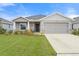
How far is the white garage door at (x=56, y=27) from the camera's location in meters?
8.19

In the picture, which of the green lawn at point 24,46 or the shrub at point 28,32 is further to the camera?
the shrub at point 28,32

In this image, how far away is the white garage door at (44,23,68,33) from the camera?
8188mm

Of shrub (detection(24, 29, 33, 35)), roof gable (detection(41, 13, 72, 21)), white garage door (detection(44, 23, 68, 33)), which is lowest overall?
shrub (detection(24, 29, 33, 35))

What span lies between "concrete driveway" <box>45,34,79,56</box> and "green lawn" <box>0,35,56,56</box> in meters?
0.24

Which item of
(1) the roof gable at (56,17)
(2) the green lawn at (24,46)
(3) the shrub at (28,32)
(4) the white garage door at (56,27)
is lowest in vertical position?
(2) the green lawn at (24,46)

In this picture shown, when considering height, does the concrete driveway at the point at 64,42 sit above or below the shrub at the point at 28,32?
below

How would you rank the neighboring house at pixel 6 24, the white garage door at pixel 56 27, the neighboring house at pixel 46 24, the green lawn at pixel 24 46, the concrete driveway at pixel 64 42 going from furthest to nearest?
the white garage door at pixel 56 27 → the neighboring house at pixel 46 24 → the neighboring house at pixel 6 24 → the concrete driveway at pixel 64 42 → the green lawn at pixel 24 46

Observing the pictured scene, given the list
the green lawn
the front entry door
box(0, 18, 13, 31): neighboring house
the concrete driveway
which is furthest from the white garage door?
box(0, 18, 13, 31): neighboring house

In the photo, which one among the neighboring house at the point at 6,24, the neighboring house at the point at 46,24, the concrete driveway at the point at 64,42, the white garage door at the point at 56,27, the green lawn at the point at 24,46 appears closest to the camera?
the green lawn at the point at 24,46

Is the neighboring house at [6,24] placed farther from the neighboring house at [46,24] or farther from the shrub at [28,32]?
the shrub at [28,32]

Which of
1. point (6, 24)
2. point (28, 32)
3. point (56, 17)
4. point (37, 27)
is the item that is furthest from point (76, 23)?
point (6, 24)

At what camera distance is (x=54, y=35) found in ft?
26.9

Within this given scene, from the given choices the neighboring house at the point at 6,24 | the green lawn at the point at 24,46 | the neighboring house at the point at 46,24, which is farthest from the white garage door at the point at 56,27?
the neighboring house at the point at 6,24

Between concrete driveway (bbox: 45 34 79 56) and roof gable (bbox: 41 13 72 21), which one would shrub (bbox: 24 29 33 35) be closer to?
concrete driveway (bbox: 45 34 79 56)
